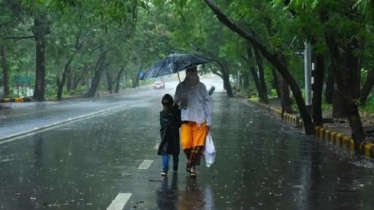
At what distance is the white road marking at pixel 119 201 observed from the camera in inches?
299

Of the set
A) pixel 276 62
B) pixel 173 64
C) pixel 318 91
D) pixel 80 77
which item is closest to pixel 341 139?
pixel 276 62

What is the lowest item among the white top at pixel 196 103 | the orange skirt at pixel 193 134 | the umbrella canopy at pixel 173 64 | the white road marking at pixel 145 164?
the white road marking at pixel 145 164

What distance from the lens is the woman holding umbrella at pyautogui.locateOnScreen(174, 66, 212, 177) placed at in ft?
32.9

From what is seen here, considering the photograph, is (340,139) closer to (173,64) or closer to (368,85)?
(173,64)

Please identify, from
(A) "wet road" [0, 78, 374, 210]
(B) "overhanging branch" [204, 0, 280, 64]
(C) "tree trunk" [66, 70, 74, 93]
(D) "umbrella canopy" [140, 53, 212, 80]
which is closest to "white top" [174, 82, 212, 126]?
(D) "umbrella canopy" [140, 53, 212, 80]

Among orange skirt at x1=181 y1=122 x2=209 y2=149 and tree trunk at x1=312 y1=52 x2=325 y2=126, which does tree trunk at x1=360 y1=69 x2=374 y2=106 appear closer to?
tree trunk at x1=312 y1=52 x2=325 y2=126

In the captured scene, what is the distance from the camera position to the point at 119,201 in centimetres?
794

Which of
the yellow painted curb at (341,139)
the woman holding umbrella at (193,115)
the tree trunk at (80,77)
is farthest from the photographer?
the tree trunk at (80,77)

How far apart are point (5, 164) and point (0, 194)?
9.98ft

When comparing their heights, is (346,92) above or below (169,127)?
above

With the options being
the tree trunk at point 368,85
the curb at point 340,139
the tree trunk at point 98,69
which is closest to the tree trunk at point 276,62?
the curb at point 340,139

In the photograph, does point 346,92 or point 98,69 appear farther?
point 98,69

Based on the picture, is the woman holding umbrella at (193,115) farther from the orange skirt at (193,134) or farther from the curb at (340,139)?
the curb at (340,139)

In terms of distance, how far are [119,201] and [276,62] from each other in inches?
405
